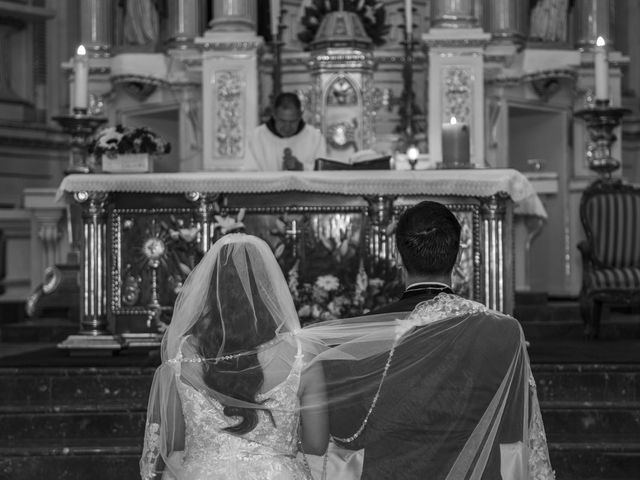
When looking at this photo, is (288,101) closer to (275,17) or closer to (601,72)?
(275,17)

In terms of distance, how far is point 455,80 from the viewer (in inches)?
377

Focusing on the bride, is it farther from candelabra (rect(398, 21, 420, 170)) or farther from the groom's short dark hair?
candelabra (rect(398, 21, 420, 170))

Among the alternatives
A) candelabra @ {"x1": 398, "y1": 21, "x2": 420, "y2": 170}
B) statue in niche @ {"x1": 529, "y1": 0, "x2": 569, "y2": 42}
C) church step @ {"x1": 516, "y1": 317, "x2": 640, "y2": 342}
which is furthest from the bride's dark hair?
statue in niche @ {"x1": 529, "y1": 0, "x2": 569, "y2": 42}

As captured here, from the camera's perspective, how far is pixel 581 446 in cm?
536

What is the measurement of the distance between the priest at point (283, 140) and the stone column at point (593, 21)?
3239mm

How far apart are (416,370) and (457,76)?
7.18m

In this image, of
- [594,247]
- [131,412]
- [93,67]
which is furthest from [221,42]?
[131,412]

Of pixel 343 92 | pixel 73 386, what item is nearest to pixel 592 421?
pixel 73 386

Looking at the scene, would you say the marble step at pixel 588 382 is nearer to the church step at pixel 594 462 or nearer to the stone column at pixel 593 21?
the church step at pixel 594 462

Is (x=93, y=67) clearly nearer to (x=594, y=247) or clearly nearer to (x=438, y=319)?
(x=594, y=247)

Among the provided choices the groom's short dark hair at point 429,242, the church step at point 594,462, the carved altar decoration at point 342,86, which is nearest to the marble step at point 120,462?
the church step at point 594,462

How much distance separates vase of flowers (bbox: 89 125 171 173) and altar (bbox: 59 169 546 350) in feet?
0.41

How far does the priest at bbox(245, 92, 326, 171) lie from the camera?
796 cm

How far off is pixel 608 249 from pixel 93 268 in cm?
341
